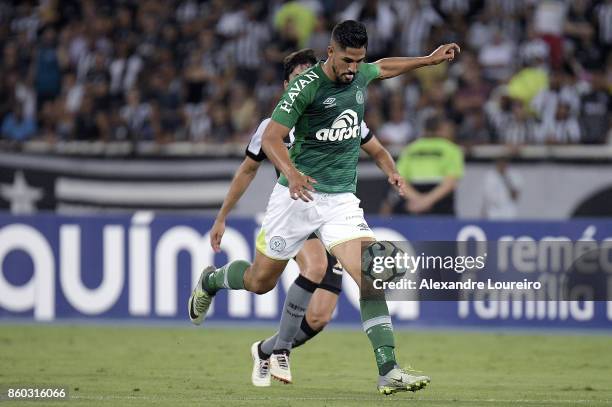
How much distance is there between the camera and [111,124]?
69.6ft

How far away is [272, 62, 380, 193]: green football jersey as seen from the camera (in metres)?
9.63

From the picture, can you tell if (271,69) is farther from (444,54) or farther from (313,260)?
(444,54)

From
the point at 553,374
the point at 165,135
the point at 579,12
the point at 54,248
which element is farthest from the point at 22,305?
the point at 579,12

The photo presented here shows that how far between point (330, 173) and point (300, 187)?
80 centimetres

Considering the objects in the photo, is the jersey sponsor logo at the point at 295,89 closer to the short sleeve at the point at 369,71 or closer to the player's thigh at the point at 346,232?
the short sleeve at the point at 369,71

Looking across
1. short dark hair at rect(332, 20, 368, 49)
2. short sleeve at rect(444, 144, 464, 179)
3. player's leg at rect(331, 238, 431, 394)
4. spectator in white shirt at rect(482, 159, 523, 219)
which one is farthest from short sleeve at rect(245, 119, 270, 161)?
spectator in white shirt at rect(482, 159, 523, 219)

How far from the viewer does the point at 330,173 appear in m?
10.0

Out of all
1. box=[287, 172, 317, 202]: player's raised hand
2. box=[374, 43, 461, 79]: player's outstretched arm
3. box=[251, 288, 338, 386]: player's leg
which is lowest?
box=[251, 288, 338, 386]: player's leg

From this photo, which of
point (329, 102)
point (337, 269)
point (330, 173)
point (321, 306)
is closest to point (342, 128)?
point (329, 102)

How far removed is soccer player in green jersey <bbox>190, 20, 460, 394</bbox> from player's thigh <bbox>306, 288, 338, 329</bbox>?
2.91ft

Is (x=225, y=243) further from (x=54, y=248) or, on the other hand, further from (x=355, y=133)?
(x=355, y=133)

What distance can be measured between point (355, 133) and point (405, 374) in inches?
71.7

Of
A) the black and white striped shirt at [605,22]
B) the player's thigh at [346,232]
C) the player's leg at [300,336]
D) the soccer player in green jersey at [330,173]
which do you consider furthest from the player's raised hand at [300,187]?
the black and white striped shirt at [605,22]

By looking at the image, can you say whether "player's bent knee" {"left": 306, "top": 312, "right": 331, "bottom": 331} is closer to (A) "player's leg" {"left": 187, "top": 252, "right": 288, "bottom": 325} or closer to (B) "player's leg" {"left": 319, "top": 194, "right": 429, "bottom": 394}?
(A) "player's leg" {"left": 187, "top": 252, "right": 288, "bottom": 325}
